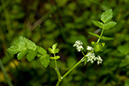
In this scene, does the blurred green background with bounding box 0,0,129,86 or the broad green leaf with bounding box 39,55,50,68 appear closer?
the broad green leaf with bounding box 39,55,50,68

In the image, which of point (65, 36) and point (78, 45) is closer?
point (78, 45)

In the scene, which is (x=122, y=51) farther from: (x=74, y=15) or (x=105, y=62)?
(x=74, y=15)

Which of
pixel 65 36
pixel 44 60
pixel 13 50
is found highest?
pixel 65 36

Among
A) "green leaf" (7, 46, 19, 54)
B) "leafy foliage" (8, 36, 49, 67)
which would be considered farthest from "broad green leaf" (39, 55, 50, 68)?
"green leaf" (7, 46, 19, 54)

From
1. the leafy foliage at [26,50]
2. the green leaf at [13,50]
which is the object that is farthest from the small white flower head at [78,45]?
the green leaf at [13,50]

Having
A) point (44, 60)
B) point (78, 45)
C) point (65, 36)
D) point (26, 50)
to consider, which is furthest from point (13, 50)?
point (65, 36)

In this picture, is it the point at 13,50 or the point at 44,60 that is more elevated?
the point at 13,50

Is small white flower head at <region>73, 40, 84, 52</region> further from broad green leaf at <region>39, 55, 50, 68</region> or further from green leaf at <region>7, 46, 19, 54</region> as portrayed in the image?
green leaf at <region>7, 46, 19, 54</region>

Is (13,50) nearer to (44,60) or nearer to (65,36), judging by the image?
(44,60)
